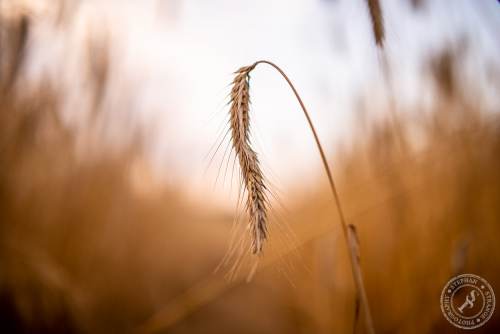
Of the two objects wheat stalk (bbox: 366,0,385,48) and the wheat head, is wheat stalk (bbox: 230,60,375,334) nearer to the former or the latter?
the wheat head

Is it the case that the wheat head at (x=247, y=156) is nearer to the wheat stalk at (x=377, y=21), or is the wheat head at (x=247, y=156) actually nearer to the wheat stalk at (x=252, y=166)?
the wheat stalk at (x=252, y=166)

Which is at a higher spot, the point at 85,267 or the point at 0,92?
the point at 0,92

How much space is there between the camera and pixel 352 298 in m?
1.30

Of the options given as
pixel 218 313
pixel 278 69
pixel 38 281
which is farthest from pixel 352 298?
pixel 38 281

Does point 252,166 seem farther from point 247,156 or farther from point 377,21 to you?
point 377,21

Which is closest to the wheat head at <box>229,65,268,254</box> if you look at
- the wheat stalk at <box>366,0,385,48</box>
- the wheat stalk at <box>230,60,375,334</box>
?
the wheat stalk at <box>230,60,375,334</box>

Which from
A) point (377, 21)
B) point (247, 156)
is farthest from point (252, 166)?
point (377, 21)

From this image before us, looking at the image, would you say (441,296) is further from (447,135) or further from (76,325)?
(76,325)

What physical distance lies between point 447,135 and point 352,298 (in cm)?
76

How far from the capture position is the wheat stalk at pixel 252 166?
705 millimetres

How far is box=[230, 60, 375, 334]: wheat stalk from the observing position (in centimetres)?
71

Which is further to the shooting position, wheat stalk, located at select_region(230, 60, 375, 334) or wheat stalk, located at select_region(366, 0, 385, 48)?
wheat stalk, located at select_region(366, 0, 385, 48)

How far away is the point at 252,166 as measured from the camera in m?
0.78

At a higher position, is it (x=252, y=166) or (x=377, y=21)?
(x=377, y=21)
